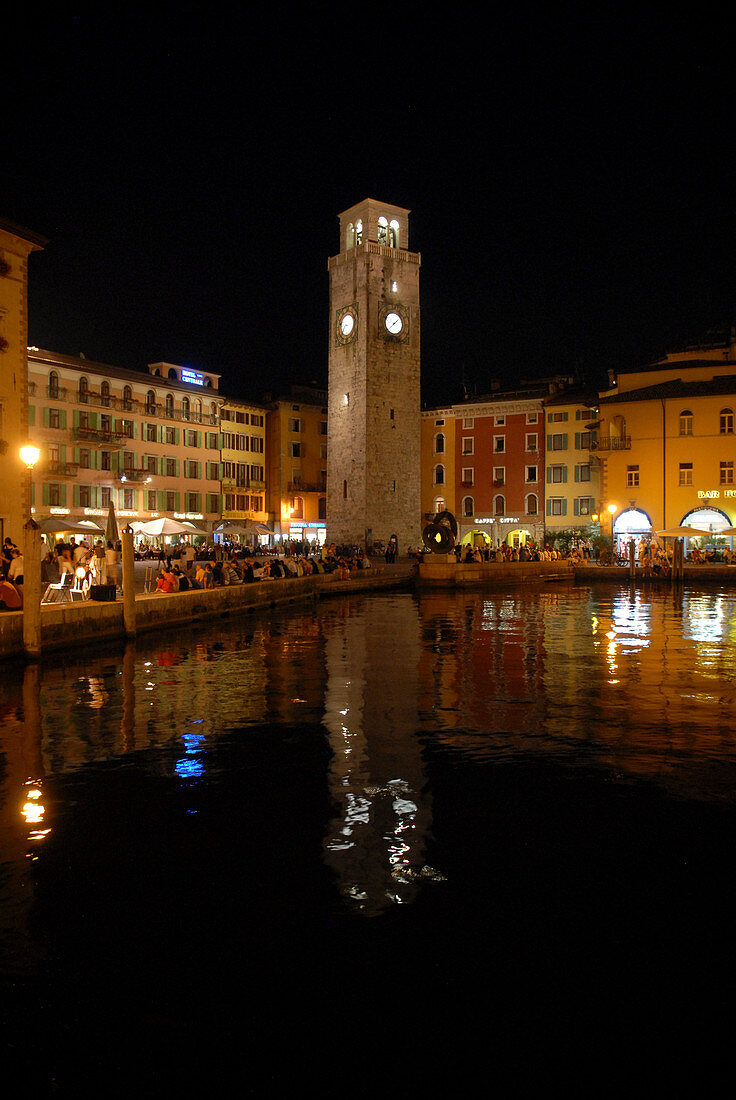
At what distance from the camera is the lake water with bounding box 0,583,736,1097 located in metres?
3.83

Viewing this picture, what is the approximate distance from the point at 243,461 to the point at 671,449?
25.1 m

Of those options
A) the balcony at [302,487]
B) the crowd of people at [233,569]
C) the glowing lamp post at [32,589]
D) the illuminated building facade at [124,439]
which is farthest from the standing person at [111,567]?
the balcony at [302,487]

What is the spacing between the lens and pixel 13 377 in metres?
21.0

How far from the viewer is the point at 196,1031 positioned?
389 cm

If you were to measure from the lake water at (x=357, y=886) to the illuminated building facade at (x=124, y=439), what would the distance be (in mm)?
28372

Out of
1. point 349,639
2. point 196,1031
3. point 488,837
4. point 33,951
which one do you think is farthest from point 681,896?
point 349,639

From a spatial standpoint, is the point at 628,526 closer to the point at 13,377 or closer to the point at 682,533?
the point at 682,533

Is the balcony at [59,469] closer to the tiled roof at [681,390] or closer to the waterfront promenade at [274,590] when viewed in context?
the waterfront promenade at [274,590]

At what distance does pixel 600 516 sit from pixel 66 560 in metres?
29.5

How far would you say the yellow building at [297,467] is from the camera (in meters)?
53.7

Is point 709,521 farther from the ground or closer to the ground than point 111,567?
farther from the ground

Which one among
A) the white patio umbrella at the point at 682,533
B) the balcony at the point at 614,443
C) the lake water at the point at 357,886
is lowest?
the lake water at the point at 357,886

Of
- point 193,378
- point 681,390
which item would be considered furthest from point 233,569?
point 193,378

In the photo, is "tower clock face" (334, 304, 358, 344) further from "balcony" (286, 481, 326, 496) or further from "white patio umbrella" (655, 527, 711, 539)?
"white patio umbrella" (655, 527, 711, 539)
